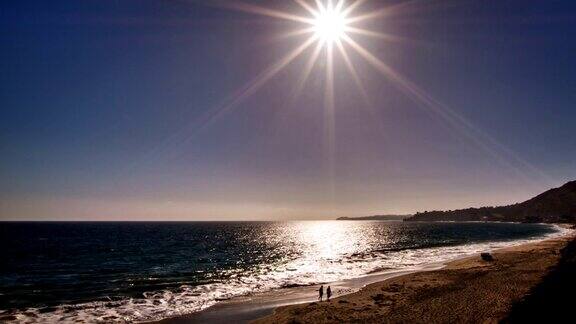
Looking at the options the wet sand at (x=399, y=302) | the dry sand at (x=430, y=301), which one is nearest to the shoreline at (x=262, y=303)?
the wet sand at (x=399, y=302)

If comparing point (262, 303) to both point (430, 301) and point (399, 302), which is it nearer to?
point (399, 302)

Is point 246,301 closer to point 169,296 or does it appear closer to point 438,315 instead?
point 169,296

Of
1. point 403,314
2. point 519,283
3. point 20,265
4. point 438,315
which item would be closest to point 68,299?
point 403,314

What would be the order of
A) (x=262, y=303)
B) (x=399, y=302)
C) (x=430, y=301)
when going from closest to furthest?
(x=430, y=301) → (x=399, y=302) → (x=262, y=303)

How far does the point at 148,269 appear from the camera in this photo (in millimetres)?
55500

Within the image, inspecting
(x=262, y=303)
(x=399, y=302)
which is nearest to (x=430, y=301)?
(x=399, y=302)

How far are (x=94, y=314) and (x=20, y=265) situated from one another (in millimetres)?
45139

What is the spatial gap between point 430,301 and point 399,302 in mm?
2399

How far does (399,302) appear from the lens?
98.4 ft

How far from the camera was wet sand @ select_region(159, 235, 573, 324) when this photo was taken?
25.7 metres

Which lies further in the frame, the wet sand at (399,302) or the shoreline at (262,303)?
the shoreline at (262,303)

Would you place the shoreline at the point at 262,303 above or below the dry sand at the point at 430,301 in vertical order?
below

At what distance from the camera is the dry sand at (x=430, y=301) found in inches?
996

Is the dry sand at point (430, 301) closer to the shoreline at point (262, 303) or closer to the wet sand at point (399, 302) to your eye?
the wet sand at point (399, 302)
